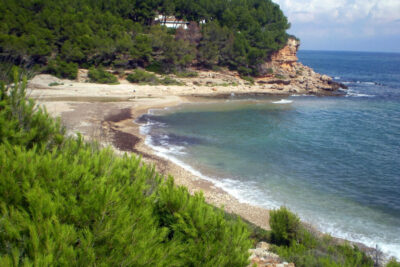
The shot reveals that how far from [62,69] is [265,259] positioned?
122ft

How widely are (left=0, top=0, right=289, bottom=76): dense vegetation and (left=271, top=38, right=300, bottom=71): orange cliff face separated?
158 centimetres

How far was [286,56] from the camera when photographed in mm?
54094

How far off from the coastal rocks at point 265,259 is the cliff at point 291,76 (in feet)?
135

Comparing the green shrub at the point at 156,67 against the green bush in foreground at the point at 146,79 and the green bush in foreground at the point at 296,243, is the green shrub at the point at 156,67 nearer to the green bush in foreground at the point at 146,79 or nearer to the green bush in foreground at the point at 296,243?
the green bush in foreground at the point at 146,79

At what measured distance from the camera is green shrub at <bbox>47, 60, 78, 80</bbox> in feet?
125

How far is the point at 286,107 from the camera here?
35.7 metres

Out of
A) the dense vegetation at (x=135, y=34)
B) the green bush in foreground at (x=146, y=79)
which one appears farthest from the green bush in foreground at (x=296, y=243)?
the green bush in foreground at (x=146, y=79)

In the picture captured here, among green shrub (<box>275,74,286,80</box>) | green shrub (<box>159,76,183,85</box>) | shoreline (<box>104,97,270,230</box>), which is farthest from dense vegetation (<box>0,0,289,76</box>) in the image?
shoreline (<box>104,97,270,230</box>)

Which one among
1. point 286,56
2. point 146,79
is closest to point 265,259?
point 146,79

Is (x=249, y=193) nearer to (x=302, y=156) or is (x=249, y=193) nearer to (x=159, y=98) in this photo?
(x=302, y=156)

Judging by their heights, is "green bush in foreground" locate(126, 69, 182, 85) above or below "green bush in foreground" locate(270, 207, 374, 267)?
above

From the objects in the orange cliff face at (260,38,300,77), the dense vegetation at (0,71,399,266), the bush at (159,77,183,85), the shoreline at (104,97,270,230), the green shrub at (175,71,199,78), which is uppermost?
the orange cliff face at (260,38,300,77)

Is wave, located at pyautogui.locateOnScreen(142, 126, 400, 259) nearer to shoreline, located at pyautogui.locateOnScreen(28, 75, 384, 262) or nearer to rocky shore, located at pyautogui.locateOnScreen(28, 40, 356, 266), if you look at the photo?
shoreline, located at pyautogui.locateOnScreen(28, 75, 384, 262)

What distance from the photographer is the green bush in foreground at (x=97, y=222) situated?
3.69m
